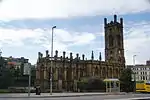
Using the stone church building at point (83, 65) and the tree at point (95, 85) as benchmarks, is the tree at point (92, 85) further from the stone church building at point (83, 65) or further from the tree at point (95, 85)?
the stone church building at point (83, 65)

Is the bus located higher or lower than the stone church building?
lower

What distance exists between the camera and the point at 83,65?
104m

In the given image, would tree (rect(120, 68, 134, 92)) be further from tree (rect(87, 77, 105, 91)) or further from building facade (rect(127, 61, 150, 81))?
building facade (rect(127, 61, 150, 81))

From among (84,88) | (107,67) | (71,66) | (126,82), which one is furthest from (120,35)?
(84,88)

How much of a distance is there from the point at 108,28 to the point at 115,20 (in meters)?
4.27

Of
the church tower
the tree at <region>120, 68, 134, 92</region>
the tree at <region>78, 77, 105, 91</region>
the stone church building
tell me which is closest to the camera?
the tree at <region>78, 77, 105, 91</region>

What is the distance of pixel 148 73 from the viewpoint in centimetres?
16625

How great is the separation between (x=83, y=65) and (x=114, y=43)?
1846 centimetres

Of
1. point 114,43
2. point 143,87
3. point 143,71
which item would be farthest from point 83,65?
point 143,71

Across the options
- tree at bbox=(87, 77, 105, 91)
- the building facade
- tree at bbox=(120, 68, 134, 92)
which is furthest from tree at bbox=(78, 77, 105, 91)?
the building facade

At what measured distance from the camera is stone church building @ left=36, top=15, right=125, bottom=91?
312ft

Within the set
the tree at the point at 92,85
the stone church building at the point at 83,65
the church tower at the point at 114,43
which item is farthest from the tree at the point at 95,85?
the church tower at the point at 114,43

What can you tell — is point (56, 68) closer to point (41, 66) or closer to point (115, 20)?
point (41, 66)

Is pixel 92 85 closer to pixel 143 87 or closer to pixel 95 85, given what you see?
pixel 95 85
